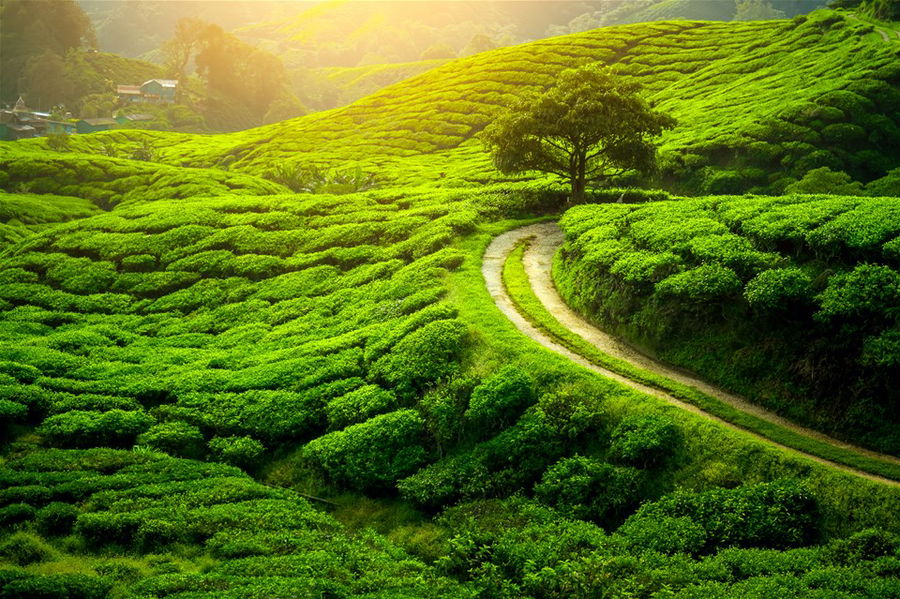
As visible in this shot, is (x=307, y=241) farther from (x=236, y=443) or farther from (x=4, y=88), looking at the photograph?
(x=4, y=88)

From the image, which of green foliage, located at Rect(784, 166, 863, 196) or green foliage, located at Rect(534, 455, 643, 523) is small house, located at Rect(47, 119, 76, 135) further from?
green foliage, located at Rect(534, 455, 643, 523)

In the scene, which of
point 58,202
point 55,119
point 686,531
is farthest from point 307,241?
point 55,119

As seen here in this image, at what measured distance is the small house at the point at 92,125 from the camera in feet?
472

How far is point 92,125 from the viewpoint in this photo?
14425 cm

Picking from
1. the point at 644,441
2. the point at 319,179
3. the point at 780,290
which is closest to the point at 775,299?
the point at 780,290

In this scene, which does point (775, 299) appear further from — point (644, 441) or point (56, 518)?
point (56, 518)

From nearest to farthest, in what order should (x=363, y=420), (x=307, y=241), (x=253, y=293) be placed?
(x=363, y=420) → (x=253, y=293) → (x=307, y=241)

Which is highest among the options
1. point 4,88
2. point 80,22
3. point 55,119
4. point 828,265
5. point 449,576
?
point 80,22

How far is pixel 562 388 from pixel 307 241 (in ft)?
98.4

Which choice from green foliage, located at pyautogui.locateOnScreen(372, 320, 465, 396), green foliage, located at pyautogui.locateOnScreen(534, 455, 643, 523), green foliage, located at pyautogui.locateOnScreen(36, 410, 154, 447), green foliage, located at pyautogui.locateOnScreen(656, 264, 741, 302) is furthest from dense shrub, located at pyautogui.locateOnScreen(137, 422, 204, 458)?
green foliage, located at pyautogui.locateOnScreen(656, 264, 741, 302)

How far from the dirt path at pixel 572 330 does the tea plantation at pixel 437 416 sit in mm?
618

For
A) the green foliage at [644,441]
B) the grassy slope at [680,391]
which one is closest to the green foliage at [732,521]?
the green foliage at [644,441]

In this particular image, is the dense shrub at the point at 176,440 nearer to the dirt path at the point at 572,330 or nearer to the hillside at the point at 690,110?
the dirt path at the point at 572,330

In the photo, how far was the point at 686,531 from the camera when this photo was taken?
16891 millimetres
